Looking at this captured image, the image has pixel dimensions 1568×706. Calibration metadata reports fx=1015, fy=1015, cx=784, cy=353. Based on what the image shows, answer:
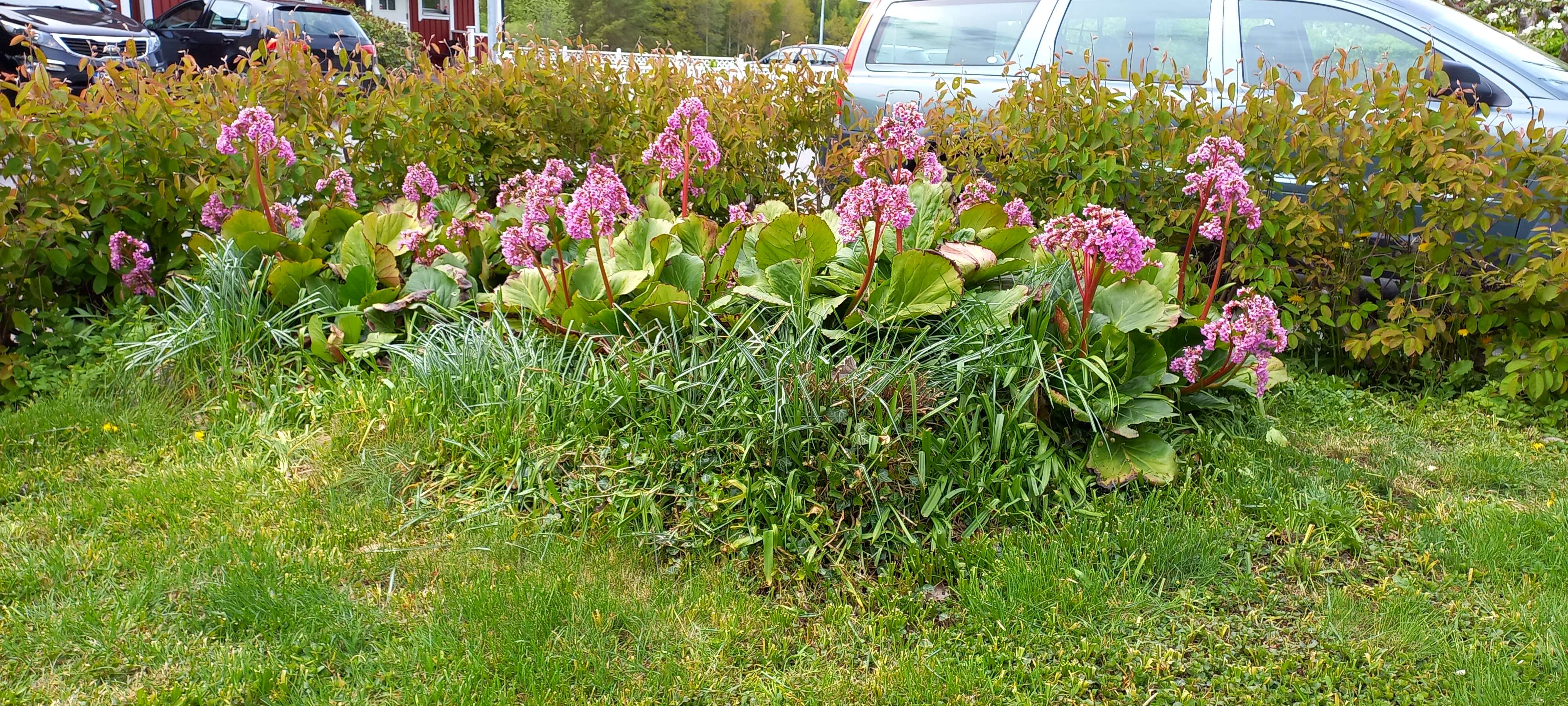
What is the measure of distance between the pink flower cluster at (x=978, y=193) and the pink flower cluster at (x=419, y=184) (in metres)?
2.38

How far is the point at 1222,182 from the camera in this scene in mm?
3381

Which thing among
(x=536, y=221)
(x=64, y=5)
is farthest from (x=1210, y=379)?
(x=64, y=5)

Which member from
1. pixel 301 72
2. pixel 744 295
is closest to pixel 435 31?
pixel 301 72

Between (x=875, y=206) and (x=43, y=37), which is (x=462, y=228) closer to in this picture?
(x=875, y=206)

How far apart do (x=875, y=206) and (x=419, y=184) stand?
2.38 m

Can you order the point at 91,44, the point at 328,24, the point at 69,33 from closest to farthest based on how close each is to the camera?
1. the point at 91,44
2. the point at 69,33
3. the point at 328,24

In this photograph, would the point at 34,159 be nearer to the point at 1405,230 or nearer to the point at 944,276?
the point at 944,276

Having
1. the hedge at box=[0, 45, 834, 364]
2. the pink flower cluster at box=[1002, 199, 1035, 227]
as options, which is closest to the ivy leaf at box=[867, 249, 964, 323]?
the pink flower cluster at box=[1002, 199, 1035, 227]

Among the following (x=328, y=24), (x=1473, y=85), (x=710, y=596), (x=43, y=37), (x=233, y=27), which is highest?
(x=328, y=24)

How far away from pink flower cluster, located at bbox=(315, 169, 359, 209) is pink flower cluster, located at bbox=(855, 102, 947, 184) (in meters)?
2.32

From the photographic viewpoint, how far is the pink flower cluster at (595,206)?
3441 mm

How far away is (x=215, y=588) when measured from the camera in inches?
101

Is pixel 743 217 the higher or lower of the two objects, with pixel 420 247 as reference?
higher

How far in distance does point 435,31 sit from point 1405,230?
3425cm
